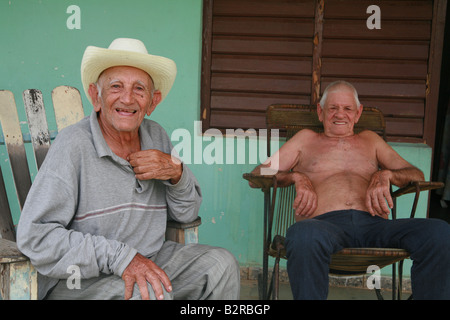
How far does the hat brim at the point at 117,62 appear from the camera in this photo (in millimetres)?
1938

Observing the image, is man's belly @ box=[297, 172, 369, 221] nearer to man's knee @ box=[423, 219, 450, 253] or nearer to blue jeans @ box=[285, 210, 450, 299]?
blue jeans @ box=[285, 210, 450, 299]

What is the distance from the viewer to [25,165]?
96.7 inches

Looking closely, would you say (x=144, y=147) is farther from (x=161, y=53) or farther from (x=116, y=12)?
(x=116, y=12)

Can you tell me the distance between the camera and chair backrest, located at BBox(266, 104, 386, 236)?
312 cm

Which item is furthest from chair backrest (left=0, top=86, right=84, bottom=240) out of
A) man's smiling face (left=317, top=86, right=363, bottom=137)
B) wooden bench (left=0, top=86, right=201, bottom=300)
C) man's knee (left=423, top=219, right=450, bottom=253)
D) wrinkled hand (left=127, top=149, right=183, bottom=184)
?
man's knee (left=423, top=219, right=450, bottom=253)

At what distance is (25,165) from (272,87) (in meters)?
1.87

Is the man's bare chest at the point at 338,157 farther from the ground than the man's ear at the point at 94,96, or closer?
Answer: closer

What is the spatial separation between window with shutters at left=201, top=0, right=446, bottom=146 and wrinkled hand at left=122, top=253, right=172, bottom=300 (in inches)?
74.9

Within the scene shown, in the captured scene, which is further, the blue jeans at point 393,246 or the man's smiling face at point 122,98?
the blue jeans at point 393,246

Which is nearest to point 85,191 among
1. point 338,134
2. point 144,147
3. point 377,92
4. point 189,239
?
point 144,147

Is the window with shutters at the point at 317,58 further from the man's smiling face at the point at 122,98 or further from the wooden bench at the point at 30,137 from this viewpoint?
the man's smiling face at the point at 122,98

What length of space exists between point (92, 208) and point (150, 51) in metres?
1.93

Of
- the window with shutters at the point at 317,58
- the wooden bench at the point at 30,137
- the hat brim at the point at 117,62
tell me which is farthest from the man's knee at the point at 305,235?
the window with shutters at the point at 317,58

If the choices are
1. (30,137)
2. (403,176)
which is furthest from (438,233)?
(30,137)
